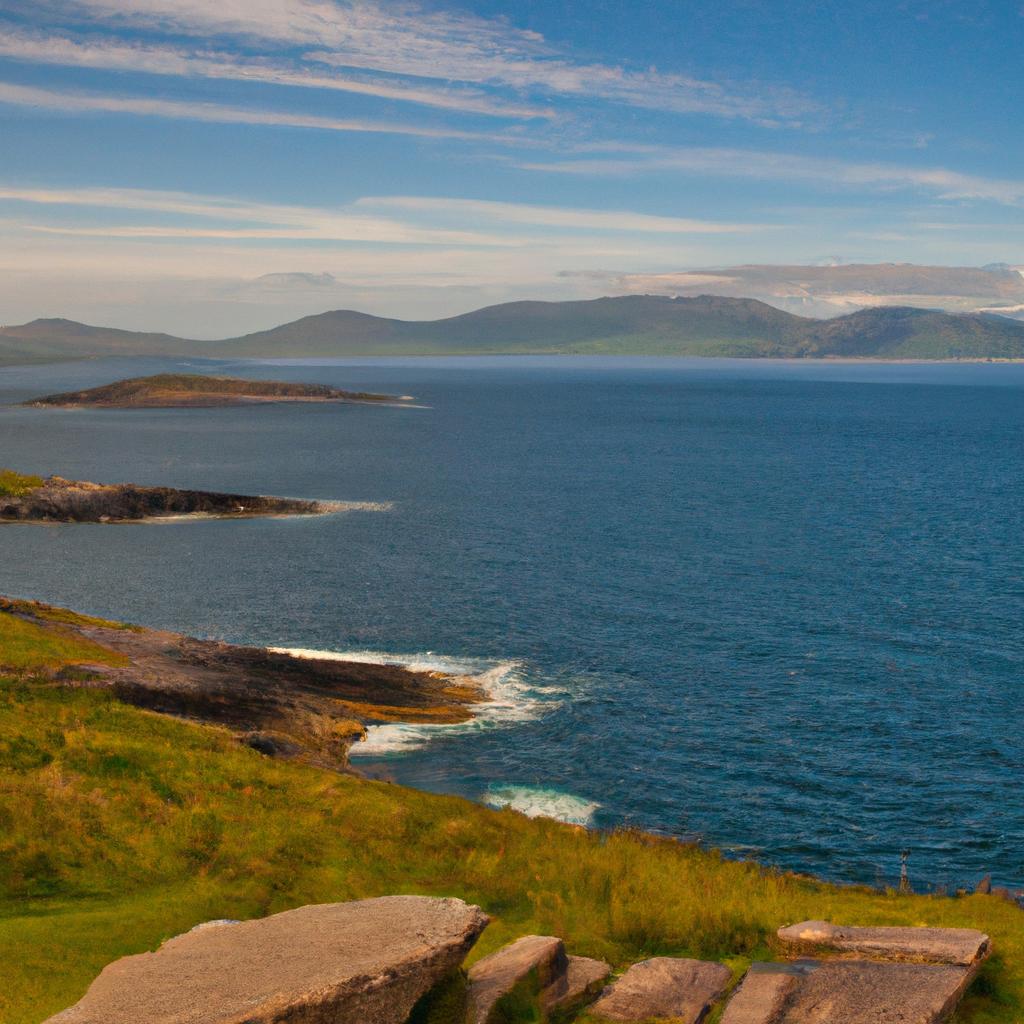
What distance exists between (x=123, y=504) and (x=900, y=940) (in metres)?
108

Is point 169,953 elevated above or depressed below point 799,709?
above

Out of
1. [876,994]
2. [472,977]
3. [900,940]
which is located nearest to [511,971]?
[472,977]

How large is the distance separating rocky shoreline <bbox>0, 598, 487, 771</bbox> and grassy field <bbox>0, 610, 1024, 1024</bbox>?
10.4m

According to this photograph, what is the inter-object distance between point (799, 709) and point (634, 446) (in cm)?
13945

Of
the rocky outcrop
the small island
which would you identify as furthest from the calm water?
the rocky outcrop

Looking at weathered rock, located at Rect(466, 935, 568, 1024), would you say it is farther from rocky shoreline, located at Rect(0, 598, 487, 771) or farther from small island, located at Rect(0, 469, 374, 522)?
small island, located at Rect(0, 469, 374, 522)

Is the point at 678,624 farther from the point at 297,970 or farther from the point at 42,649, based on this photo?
the point at 297,970

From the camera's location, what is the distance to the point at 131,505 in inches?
4633

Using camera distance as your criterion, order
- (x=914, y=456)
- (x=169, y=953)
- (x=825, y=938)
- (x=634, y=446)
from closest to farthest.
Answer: (x=169, y=953), (x=825, y=938), (x=914, y=456), (x=634, y=446)

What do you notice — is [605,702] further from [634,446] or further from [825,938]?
[634,446]

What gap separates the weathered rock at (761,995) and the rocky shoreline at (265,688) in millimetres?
25462

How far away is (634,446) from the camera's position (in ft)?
635

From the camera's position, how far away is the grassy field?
23219 mm

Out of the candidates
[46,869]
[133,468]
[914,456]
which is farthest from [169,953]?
[914,456]
